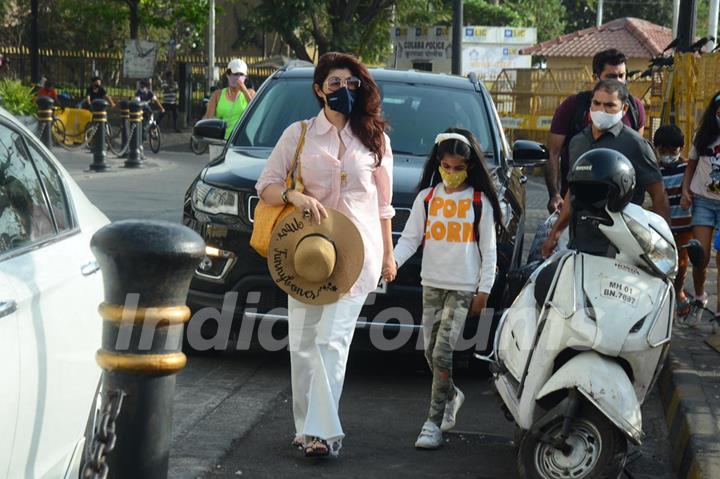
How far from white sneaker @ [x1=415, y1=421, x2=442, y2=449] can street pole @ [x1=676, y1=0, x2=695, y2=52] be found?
8.96m

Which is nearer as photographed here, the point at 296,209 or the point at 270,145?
the point at 296,209

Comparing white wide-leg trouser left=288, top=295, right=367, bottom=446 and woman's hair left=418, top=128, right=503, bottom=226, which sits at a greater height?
woman's hair left=418, top=128, right=503, bottom=226

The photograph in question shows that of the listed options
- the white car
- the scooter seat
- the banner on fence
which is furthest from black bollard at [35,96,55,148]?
the white car

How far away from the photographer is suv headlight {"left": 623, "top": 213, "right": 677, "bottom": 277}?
17.9 feet

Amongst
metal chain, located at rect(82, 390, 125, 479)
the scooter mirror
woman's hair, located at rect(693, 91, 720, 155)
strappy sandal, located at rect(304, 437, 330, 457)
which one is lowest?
strappy sandal, located at rect(304, 437, 330, 457)

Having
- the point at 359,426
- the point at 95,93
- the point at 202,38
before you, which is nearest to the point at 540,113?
the point at 95,93

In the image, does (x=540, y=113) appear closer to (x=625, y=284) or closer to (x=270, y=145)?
(x=270, y=145)

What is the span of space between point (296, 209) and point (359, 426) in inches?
57.6

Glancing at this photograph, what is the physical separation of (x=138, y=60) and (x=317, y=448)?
32090mm

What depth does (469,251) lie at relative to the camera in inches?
251

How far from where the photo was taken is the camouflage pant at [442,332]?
6.33m

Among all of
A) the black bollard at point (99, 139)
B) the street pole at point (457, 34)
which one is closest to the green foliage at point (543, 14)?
the street pole at point (457, 34)

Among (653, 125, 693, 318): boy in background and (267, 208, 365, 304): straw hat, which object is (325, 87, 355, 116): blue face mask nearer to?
(267, 208, 365, 304): straw hat

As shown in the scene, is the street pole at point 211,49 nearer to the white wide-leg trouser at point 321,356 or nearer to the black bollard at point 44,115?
the black bollard at point 44,115
